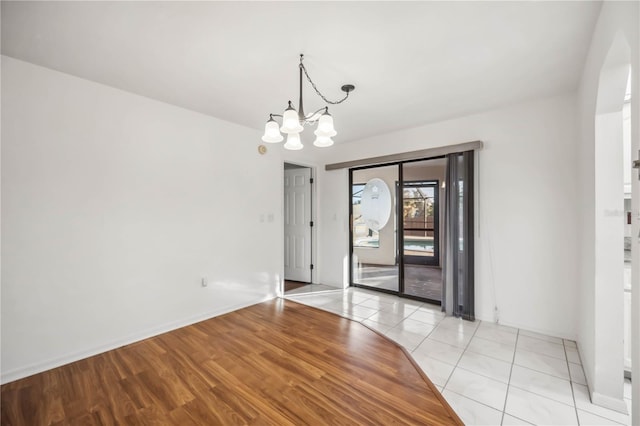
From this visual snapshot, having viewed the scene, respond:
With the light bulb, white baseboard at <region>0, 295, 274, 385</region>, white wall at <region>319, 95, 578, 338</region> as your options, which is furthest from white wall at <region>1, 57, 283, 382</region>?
white wall at <region>319, 95, 578, 338</region>

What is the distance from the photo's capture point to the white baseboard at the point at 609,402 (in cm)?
175

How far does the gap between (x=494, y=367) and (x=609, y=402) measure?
65cm

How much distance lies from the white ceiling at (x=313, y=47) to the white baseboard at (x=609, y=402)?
8.06 feet

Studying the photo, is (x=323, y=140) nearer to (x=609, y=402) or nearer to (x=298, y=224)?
(x=609, y=402)

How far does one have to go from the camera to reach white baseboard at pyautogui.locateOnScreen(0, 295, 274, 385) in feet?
6.94

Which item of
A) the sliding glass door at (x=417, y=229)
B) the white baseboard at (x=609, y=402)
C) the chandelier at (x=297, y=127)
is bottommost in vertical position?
the white baseboard at (x=609, y=402)

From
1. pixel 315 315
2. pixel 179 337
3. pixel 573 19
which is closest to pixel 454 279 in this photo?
pixel 315 315

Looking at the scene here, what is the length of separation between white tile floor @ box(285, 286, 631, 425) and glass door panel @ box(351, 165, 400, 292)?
0.89 meters

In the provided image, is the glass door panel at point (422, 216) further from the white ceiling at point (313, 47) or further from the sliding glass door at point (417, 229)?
the white ceiling at point (313, 47)

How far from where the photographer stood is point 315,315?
3.40 meters

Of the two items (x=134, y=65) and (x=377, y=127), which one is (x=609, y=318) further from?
(x=134, y=65)

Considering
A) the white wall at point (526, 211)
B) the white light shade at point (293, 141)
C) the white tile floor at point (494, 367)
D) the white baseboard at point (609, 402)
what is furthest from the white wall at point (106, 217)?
the white baseboard at point (609, 402)

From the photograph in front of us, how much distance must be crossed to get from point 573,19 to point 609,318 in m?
1.97

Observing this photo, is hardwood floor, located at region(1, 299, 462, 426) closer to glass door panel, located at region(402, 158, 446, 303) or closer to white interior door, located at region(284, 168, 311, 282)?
glass door panel, located at region(402, 158, 446, 303)
